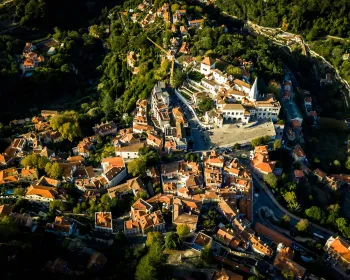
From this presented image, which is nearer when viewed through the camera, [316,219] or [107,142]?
[316,219]

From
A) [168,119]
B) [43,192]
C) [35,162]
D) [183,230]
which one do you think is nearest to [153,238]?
[183,230]

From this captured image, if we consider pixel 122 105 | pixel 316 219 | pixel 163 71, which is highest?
pixel 163 71

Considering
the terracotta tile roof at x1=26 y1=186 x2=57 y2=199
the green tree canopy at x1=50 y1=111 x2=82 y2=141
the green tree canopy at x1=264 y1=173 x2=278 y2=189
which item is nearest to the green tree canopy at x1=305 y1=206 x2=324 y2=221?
the green tree canopy at x1=264 y1=173 x2=278 y2=189

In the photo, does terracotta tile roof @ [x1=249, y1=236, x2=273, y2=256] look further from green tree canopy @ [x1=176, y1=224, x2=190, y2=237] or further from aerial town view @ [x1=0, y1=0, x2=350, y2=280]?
green tree canopy @ [x1=176, y1=224, x2=190, y2=237]

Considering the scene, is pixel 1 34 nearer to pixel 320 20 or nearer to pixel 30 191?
pixel 30 191

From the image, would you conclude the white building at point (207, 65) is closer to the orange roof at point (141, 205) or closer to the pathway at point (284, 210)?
the pathway at point (284, 210)

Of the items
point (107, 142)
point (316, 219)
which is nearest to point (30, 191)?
point (107, 142)
